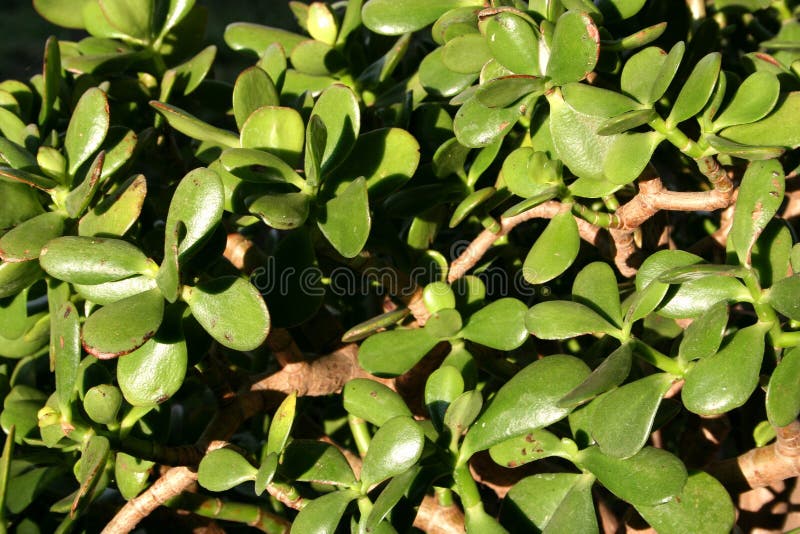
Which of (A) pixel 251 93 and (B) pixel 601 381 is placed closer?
(B) pixel 601 381

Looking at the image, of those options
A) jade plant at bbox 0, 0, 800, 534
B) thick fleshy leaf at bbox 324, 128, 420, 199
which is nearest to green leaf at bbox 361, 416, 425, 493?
jade plant at bbox 0, 0, 800, 534

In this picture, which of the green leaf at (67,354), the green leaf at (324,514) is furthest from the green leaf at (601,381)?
the green leaf at (67,354)

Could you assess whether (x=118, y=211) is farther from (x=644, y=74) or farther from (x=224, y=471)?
(x=644, y=74)

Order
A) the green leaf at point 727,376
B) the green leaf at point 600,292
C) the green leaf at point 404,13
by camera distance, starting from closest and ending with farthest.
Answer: the green leaf at point 727,376 → the green leaf at point 600,292 → the green leaf at point 404,13

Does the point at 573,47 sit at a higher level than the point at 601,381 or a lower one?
higher

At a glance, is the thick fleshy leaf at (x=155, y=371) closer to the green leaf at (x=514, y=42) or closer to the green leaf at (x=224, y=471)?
the green leaf at (x=224, y=471)

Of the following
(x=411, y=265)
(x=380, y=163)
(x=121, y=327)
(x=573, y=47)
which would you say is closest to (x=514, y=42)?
(x=573, y=47)

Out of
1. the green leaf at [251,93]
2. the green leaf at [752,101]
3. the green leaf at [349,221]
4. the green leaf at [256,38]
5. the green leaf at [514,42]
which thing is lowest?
the green leaf at [349,221]
